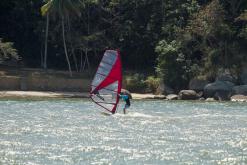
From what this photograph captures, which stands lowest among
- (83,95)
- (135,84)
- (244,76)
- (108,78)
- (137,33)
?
(83,95)

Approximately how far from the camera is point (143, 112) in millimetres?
36250

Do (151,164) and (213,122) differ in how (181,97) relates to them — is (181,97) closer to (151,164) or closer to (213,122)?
(213,122)

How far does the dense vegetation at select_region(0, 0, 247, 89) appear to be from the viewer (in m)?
A: 54.5

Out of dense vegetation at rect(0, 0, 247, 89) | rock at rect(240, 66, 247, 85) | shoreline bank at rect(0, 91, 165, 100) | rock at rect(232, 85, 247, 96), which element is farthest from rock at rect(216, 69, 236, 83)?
shoreline bank at rect(0, 91, 165, 100)

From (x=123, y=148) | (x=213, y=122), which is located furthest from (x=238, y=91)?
(x=123, y=148)

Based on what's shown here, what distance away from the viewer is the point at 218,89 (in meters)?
51.3

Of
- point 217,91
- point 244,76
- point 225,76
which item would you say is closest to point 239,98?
point 217,91

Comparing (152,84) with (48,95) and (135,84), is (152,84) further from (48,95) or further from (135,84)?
(48,95)

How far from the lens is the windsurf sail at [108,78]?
32.0m

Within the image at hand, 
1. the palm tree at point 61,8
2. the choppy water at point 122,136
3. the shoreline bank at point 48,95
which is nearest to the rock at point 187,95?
the shoreline bank at point 48,95

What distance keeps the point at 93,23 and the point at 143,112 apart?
2541 centimetres

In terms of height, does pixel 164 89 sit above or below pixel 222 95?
below

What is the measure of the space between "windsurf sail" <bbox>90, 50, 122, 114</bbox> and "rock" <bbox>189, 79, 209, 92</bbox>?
69.7 ft

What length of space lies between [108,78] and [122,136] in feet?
24.7
